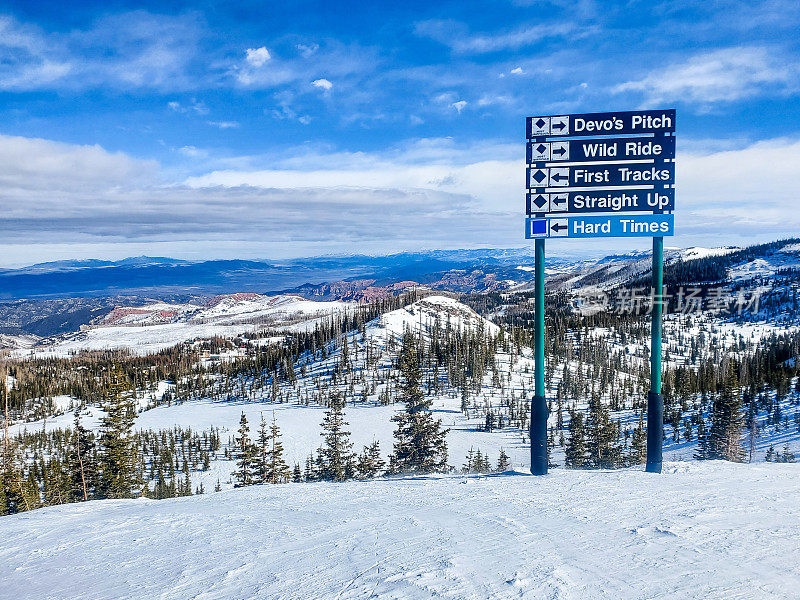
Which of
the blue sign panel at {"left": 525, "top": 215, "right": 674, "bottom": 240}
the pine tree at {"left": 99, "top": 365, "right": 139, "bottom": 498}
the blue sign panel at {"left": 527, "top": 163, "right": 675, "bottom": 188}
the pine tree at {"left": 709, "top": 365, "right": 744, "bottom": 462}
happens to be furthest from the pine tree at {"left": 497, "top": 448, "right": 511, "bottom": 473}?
the pine tree at {"left": 99, "top": 365, "right": 139, "bottom": 498}

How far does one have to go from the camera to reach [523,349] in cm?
15188

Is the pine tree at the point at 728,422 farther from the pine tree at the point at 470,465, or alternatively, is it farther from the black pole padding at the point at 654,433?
the black pole padding at the point at 654,433

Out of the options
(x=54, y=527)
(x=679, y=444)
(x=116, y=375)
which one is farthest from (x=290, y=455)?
(x=54, y=527)

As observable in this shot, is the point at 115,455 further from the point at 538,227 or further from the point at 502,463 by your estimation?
the point at 538,227

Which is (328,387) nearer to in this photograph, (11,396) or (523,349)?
(523,349)

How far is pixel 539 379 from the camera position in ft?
42.5

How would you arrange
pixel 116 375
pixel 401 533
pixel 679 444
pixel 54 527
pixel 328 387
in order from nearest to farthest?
pixel 401 533, pixel 54 527, pixel 116 375, pixel 679 444, pixel 328 387

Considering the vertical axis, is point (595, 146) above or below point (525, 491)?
above

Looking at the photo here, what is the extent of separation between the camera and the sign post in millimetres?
11969

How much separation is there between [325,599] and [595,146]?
38.9 ft

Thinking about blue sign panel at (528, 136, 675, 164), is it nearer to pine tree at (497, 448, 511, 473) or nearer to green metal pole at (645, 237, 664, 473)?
green metal pole at (645, 237, 664, 473)

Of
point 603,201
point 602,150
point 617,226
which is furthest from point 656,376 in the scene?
point 602,150

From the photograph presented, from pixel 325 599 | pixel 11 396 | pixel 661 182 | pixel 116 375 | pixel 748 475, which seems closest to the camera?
pixel 325 599

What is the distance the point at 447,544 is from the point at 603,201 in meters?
9.45
